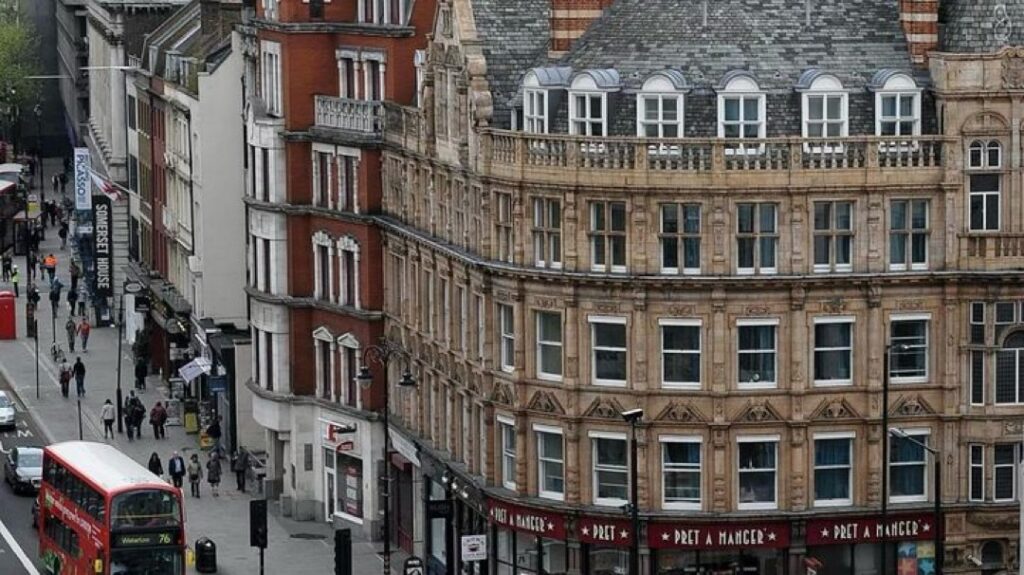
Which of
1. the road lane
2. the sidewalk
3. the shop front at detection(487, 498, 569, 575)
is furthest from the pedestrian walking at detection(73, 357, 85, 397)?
the shop front at detection(487, 498, 569, 575)

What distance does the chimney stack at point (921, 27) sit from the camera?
3716 inches

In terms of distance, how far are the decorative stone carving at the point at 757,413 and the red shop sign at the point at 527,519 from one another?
601 centimetres

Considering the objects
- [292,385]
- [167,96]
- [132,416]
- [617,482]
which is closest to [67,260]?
[167,96]

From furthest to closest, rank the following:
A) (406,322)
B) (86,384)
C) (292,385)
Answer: (86,384)
(292,385)
(406,322)

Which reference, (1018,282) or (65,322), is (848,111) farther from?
(65,322)

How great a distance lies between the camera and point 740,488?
307ft

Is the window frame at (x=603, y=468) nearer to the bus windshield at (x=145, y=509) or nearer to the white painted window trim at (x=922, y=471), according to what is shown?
the white painted window trim at (x=922, y=471)

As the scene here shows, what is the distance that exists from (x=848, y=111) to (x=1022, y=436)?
33.5ft

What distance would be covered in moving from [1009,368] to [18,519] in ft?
127

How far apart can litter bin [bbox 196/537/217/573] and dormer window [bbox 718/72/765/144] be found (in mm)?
23657

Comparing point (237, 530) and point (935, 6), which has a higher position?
point (935, 6)

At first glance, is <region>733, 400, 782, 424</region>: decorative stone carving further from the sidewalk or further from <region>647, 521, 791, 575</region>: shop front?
the sidewalk

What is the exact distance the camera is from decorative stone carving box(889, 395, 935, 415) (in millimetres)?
93938

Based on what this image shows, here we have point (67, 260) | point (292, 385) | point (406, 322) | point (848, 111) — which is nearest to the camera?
point (848, 111)
